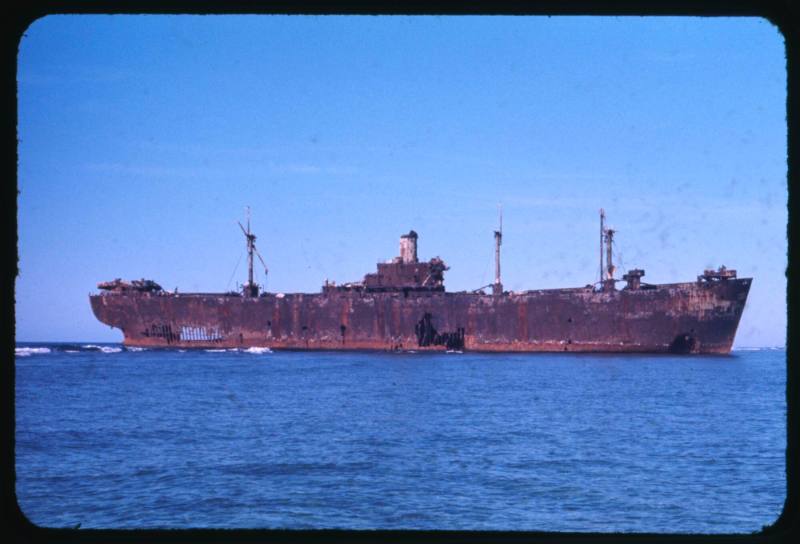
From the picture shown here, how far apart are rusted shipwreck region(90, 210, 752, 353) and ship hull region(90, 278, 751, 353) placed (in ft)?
0.22

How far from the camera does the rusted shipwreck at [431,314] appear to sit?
55.1 metres

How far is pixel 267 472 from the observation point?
19938 mm

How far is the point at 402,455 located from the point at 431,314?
3768cm

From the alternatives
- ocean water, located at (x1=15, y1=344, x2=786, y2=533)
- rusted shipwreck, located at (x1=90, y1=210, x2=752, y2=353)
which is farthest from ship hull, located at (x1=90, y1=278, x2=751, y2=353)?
ocean water, located at (x1=15, y1=344, x2=786, y2=533)

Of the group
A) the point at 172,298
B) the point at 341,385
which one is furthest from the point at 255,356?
the point at 341,385

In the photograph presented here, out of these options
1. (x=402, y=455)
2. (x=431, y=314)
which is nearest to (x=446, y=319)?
(x=431, y=314)

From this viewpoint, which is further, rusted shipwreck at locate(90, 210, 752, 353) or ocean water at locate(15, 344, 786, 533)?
rusted shipwreck at locate(90, 210, 752, 353)

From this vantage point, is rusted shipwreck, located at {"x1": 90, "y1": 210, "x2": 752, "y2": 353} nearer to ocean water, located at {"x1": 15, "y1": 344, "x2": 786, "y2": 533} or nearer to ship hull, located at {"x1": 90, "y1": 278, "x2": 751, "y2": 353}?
ship hull, located at {"x1": 90, "y1": 278, "x2": 751, "y2": 353}

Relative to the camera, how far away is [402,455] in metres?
22.5

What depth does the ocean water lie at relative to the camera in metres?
16.4

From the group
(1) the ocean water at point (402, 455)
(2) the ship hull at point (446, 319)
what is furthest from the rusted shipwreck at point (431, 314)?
(1) the ocean water at point (402, 455)

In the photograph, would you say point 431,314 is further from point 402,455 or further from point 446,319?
point 402,455
